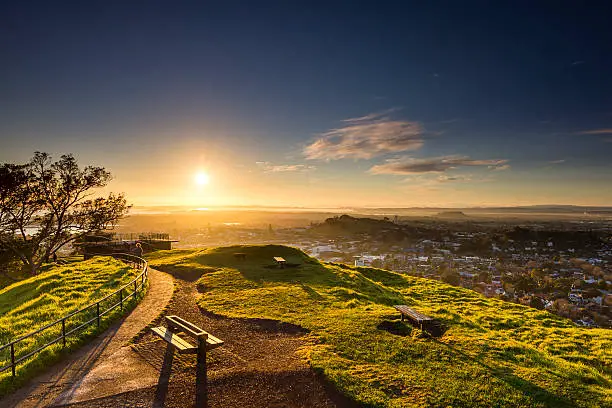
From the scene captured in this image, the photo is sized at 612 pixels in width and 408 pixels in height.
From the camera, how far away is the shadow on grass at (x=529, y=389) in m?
8.15

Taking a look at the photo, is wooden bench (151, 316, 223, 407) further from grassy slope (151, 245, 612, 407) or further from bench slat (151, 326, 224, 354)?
grassy slope (151, 245, 612, 407)

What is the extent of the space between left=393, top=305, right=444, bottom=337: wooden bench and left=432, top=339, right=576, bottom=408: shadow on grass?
2.24m

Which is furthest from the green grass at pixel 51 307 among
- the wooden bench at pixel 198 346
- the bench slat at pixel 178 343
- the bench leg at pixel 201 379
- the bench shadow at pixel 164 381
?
the bench leg at pixel 201 379

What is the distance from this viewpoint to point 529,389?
8672 millimetres

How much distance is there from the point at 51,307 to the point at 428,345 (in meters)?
16.8

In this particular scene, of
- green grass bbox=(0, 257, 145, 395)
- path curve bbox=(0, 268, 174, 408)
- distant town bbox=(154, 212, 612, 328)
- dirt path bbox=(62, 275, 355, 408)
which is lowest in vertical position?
distant town bbox=(154, 212, 612, 328)

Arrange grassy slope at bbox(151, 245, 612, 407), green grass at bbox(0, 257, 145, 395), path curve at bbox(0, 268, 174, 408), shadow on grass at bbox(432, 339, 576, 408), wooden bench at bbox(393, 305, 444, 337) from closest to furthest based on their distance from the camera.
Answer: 1. path curve at bbox(0, 268, 174, 408)
2. shadow on grass at bbox(432, 339, 576, 408)
3. grassy slope at bbox(151, 245, 612, 407)
4. green grass at bbox(0, 257, 145, 395)
5. wooden bench at bbox(393, 305, 444, 337)

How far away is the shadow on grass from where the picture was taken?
8.15 m

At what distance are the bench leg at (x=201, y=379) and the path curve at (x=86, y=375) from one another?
1.56 meters

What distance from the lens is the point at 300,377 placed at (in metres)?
8.92

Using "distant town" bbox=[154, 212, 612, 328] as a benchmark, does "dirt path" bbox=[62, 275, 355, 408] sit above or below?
above

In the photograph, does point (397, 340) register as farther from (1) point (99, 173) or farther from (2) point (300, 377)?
(1) point (99, 173)

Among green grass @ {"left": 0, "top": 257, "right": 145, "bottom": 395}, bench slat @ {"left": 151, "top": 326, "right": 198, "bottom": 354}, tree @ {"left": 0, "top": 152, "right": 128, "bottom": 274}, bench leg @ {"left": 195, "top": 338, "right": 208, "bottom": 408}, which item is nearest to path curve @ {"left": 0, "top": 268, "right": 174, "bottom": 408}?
green grass @ {"left": 0, "top": 257, "right": 145, "bottom": 395}

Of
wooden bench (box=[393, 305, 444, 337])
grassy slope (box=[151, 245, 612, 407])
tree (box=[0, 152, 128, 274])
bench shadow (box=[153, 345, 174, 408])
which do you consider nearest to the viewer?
bench shadow (box=[153, 345, 174, 408])
